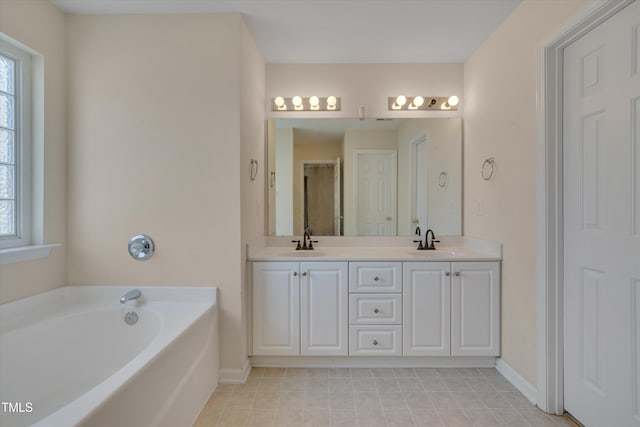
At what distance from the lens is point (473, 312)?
244cm

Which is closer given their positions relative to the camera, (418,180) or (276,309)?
(276,309)

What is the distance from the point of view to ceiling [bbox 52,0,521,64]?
2133 mm

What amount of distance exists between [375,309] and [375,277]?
231mm

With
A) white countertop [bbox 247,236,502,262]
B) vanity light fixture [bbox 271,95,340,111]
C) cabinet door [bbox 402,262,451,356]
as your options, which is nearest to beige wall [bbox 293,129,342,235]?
vanity light fixture [bbox 271,95,340,111]

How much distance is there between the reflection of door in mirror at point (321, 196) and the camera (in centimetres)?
305

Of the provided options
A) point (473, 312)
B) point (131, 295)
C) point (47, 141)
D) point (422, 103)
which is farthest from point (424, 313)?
point (47, 141)

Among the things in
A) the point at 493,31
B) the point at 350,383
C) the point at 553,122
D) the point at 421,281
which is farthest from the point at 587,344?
the point at 493,31

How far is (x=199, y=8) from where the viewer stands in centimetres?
216

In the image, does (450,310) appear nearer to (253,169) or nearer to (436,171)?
(436,171)

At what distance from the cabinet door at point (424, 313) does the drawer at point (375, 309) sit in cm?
6

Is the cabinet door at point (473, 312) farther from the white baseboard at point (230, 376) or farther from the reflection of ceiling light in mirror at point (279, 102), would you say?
the reflection of ceiling light in mirror at point (279, 102)

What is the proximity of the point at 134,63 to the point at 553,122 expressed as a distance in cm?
259

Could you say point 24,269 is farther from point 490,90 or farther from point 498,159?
point 490,90

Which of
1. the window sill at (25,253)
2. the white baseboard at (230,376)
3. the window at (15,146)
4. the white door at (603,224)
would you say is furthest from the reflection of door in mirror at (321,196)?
the window at (15,146)
